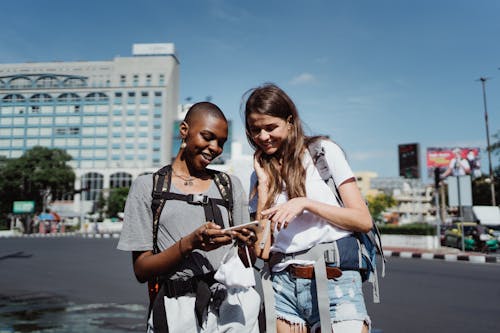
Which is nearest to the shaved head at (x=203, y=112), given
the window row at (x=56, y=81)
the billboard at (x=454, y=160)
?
the billboard at (x=454, y=160)

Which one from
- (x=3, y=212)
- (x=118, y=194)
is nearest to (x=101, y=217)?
(x=118, y=194)

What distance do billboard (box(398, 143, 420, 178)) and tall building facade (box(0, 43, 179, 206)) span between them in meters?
61.6

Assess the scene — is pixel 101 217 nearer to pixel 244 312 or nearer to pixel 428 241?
pixel 428 241

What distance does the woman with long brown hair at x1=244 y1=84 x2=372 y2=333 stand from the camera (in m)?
1.74

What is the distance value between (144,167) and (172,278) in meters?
88.4

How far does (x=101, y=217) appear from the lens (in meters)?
70.6

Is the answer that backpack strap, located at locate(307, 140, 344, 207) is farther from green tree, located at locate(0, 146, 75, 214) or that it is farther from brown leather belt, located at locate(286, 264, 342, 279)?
green tree, located at locate(0, 146, 75, 214)

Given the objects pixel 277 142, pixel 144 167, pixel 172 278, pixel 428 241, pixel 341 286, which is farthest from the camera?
pixel 144 167

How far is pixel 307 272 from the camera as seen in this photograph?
180 cm

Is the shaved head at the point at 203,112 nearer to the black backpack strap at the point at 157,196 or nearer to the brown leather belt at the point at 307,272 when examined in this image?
the black backpack strap at the point at 157,196

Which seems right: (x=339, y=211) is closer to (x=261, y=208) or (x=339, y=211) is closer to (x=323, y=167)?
(x=323, y=167)

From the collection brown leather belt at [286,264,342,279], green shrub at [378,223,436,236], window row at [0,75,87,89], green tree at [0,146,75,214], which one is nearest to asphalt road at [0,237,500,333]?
brown leather belt at [286,264,342,279]

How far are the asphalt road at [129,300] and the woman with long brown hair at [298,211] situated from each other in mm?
2531

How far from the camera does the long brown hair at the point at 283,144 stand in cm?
187
